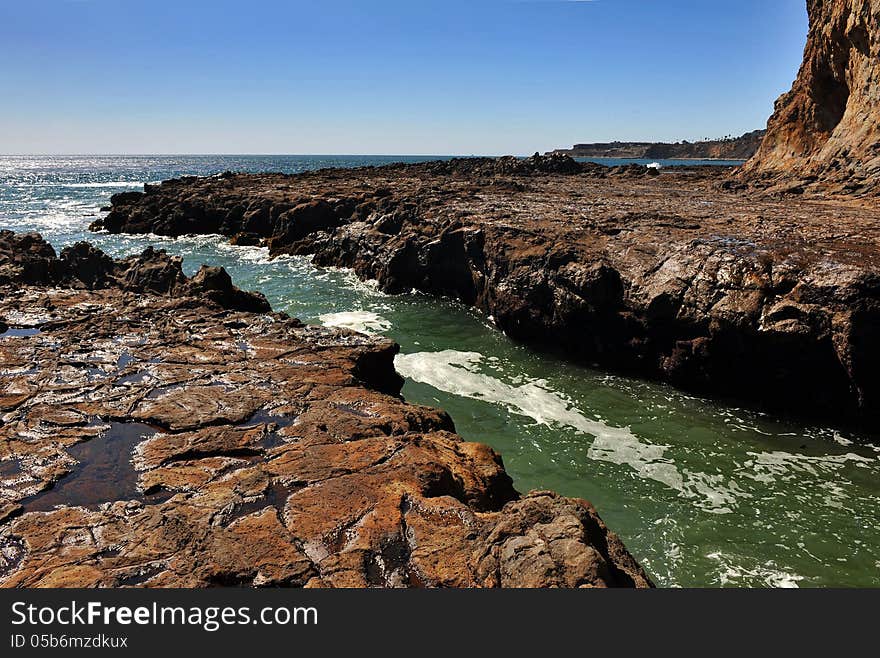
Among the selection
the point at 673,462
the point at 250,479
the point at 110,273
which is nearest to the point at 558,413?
the point at 673,462

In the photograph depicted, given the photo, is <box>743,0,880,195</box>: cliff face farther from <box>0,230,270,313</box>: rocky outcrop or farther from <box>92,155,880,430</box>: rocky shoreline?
<box>0,230,270,313</box>: rocky outcrop

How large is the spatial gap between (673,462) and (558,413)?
313cm

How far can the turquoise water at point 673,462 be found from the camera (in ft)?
28.6

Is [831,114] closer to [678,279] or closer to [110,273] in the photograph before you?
[678,279]

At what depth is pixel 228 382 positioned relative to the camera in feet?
31.6

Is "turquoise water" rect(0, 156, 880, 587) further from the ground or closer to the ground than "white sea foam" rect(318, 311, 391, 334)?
closer to the ground

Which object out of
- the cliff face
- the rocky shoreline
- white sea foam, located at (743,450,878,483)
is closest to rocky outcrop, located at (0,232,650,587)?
white sea foam, located at (743,450,878,483)

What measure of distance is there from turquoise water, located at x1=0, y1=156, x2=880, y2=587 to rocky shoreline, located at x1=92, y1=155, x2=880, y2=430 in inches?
42.6

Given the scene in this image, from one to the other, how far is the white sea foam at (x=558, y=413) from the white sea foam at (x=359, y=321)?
3509 mm

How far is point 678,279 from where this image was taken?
51.7 ft

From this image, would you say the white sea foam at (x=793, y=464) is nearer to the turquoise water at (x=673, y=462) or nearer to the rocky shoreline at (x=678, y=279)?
the turquoise water at (x=673, y=462)

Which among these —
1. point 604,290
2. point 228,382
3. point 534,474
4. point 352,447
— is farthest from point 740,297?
point 228,382

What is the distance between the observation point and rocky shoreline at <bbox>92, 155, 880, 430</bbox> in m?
13.1

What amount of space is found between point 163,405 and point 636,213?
22042 mm
